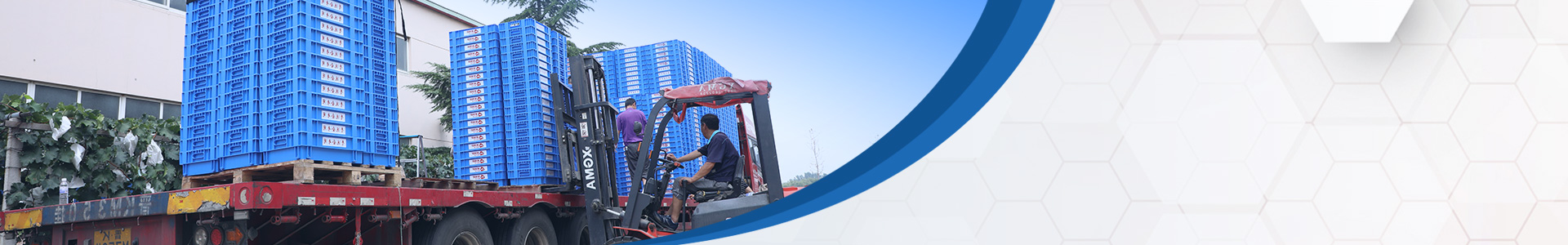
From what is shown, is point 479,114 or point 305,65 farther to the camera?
point 479,114

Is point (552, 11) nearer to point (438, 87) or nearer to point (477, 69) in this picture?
point (438, 87)

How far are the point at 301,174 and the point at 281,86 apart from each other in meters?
0.64

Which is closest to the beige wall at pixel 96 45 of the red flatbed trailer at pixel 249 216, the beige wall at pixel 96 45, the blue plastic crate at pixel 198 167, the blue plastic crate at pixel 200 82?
the beige wall at pixel 96 45

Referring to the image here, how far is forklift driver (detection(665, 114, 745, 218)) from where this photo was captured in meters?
6.09

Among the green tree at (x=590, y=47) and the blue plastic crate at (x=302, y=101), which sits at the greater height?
the green tree at (x=590, y=47)

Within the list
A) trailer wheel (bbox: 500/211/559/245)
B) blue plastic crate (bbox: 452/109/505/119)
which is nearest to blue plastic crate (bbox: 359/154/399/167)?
trailer wheel (bbox: 500/211/559/245)

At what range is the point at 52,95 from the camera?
12734mm

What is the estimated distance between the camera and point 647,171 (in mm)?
6125

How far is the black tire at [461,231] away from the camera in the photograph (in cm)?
587

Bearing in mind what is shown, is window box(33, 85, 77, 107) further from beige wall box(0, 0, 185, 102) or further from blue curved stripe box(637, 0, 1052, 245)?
blue curved stripe box(637, 0, 1052, 245)

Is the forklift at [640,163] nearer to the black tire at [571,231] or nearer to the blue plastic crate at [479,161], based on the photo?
the black tire at [571,231]

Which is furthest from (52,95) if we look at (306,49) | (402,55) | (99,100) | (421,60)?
(306,49)

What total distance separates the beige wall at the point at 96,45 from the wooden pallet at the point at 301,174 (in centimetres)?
974

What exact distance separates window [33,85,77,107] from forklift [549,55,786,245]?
9932 millimetres
